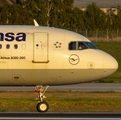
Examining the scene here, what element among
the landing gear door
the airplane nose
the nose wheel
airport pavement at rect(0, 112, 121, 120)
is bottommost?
airport pavement at rect(0, 112, 121, 120)

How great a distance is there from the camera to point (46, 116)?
21.3m

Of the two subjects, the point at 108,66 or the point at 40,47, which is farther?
the point at 40,47

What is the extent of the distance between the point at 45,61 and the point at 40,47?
0.91m

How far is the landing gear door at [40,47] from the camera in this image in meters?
21.0

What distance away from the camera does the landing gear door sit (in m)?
21.0

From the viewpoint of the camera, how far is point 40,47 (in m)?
21.1

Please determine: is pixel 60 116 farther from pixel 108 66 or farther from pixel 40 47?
pixel 40 47

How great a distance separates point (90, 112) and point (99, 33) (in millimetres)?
50849

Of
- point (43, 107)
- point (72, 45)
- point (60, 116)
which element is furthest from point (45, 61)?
point (60, 116)

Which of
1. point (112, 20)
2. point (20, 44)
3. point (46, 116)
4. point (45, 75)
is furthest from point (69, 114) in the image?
point (112, 20)

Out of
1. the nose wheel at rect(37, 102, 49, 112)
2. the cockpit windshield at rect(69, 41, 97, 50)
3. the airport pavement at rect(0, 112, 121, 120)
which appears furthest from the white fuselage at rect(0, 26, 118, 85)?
the airport pavement at rect(0, 112, 121, 120)

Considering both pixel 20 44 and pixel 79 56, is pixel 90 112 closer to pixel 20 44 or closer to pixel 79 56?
pixel 79 56

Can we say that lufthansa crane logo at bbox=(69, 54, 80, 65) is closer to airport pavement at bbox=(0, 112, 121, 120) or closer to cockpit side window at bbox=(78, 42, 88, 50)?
cockpit side window at bbox=(78, 42, 88, 50)

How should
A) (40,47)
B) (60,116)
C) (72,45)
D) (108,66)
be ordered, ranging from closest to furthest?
1. (108,66)
2. (40,47)
3. (60,116)
4. (72,45)
